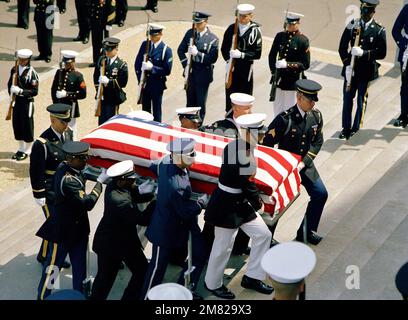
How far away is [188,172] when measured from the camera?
22.7ft

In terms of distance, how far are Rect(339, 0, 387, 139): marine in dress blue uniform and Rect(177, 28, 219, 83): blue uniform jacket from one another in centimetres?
145

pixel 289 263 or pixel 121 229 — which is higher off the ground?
pixel 289 263

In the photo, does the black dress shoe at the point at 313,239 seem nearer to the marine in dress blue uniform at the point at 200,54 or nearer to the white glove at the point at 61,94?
the marine in dress blue uniform at the point at 200,54

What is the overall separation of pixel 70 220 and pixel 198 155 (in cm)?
110

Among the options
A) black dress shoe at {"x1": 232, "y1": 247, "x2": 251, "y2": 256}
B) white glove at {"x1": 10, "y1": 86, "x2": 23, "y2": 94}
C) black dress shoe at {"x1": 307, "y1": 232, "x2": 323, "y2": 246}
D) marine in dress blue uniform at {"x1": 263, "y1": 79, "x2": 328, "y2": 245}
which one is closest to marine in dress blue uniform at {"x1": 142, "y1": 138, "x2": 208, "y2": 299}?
black dress shoe at {"x1": 232, "y1": 247, "x2": 251, "y2": 256}

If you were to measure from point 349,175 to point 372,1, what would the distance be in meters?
1.95

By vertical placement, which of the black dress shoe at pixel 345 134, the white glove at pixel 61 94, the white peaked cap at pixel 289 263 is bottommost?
the black dress shoe at pixel 345 134

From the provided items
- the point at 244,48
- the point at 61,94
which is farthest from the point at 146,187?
the point at 244,48

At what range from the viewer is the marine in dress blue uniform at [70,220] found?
695cm

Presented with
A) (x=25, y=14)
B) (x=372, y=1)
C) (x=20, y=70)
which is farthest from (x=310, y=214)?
(x=25, y=14)

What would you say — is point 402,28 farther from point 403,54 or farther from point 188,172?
point 188,172

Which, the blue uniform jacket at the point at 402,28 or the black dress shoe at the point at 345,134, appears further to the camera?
the blue uniform jacket at the point at 402,28

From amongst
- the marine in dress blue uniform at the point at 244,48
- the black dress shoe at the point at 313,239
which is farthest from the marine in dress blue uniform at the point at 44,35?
the black dress shoe at the point at 313,239

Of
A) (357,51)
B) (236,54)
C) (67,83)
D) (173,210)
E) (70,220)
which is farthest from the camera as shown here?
(236,54)
